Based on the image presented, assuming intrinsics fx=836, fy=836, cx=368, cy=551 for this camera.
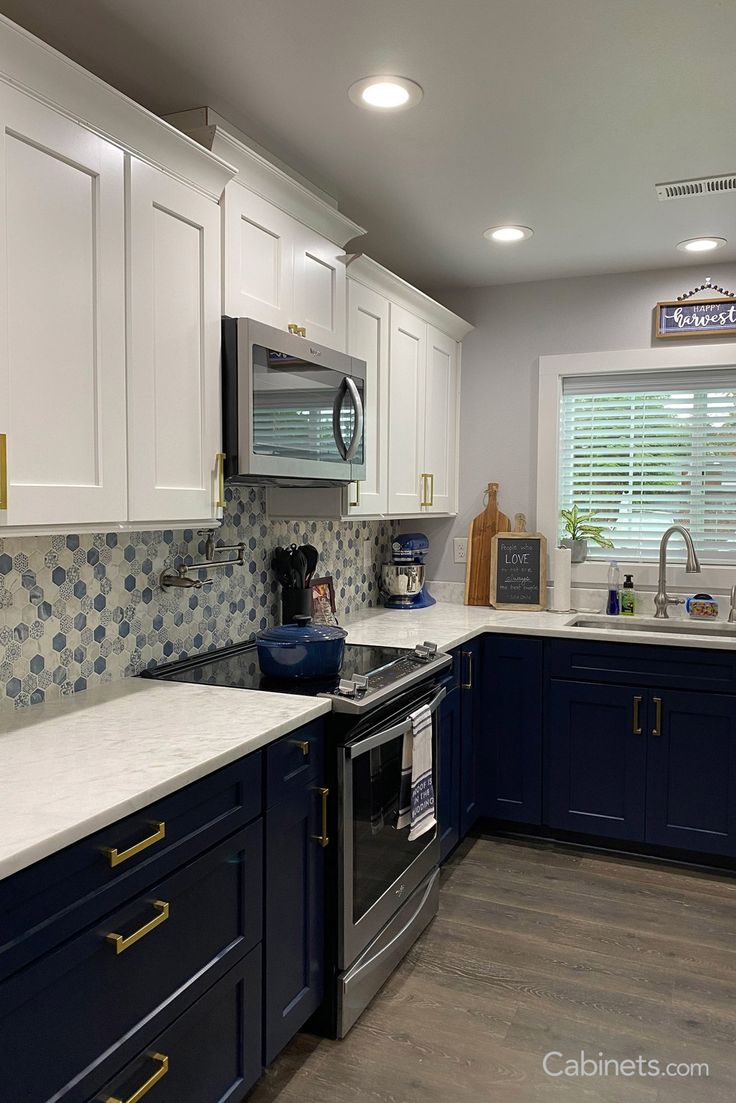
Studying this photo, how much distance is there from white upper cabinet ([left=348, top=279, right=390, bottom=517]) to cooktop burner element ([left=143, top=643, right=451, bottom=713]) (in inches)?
22.8

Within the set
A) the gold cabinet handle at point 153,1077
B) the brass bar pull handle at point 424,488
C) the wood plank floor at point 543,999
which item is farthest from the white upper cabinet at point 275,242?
the wood plank floor at point 543,999

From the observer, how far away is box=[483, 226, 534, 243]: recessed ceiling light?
3.20 meters

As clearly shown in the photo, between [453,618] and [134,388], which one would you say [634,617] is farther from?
[134,388]

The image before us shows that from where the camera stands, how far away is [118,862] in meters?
1.36

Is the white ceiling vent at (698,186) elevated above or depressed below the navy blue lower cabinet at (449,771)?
above

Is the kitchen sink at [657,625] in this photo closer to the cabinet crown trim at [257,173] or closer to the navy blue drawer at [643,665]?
the navy blue drawer at [643,665]

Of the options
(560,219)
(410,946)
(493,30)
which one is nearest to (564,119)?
(493,30)

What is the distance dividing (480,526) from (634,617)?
34.1 inches

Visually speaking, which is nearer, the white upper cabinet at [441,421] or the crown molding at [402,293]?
the crown molding at [402,293]

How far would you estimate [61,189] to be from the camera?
1614 millimetres

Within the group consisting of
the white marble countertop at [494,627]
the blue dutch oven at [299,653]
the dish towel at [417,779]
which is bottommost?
the dish towel at [417,779]

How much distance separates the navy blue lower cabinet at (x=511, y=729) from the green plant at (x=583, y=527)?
753mm

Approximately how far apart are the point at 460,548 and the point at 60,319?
280cm

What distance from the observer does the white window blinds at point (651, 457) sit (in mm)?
3711
